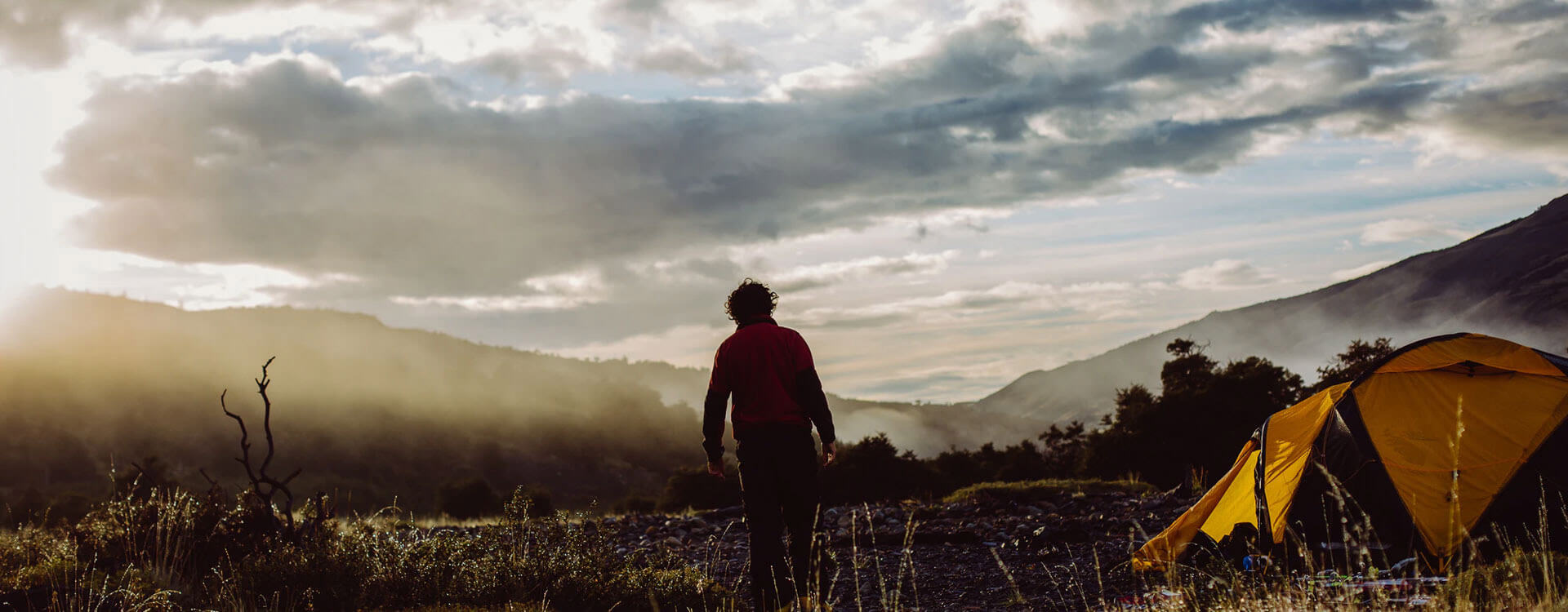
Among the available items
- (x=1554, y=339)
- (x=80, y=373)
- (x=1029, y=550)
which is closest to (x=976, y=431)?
A: (x=1554, y=339)

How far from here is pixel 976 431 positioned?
15588 centimetres

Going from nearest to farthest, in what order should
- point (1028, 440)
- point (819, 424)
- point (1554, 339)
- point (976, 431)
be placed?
point (819, 424)
point (1028, 440)
point (1554, 339)
point (976, 431)

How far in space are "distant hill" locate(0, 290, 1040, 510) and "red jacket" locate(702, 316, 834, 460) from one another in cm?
5212

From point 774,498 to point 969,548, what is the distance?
5236 millimetres

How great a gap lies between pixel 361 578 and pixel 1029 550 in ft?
21.9

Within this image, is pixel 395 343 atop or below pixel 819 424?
atop

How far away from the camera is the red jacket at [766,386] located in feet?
23.2

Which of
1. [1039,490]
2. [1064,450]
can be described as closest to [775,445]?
[1039,490]

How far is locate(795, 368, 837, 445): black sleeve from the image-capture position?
23.2 ft

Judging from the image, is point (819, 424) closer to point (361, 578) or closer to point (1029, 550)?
point (361, 578)

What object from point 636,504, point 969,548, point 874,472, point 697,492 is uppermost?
point 969,548

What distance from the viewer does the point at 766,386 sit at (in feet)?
23.3

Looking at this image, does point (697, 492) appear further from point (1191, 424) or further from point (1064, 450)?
point (1191, 424)

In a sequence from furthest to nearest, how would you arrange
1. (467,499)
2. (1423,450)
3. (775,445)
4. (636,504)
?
(467,499) → (636,504) → (1423,450) → (775,445)
